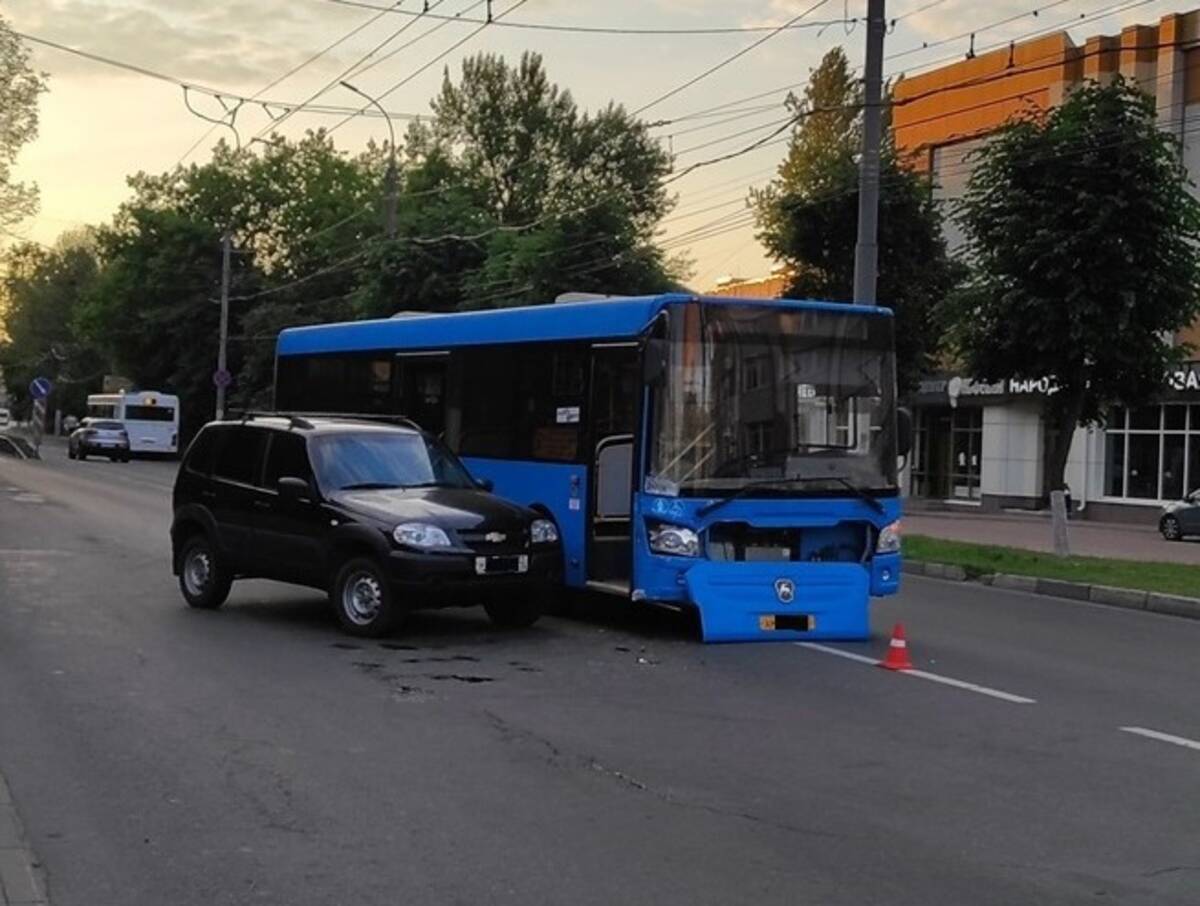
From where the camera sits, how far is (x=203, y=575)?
43.2 ft

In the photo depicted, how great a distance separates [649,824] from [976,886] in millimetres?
1461

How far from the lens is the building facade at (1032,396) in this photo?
3691 centimetres

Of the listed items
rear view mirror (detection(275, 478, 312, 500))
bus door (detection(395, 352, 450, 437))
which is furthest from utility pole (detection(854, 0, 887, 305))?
rear view mirror (detection(275, 478, 312, 500))

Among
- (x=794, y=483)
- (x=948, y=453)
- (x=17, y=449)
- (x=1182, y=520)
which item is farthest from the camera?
(x=17, y=449)

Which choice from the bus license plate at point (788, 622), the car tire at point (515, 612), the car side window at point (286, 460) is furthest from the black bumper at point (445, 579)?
the bus license plate at point (788, 622)

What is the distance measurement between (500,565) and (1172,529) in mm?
23376

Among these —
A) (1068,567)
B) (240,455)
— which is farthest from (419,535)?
(1068,567)

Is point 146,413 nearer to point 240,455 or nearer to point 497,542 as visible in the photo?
point 240,455

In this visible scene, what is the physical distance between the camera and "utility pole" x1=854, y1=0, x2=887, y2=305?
67.4 feet

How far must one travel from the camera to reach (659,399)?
1163cm

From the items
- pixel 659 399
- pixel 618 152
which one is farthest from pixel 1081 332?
pixel 618 152

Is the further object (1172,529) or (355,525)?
(1172,529)

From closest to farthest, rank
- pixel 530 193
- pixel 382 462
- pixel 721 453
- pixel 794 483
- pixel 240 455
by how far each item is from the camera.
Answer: pixel 721 453 → pixel 794 483 → pixel 382 462 → pixel 240 455 → pixel 530 193

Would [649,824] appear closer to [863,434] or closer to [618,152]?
[863,434]
